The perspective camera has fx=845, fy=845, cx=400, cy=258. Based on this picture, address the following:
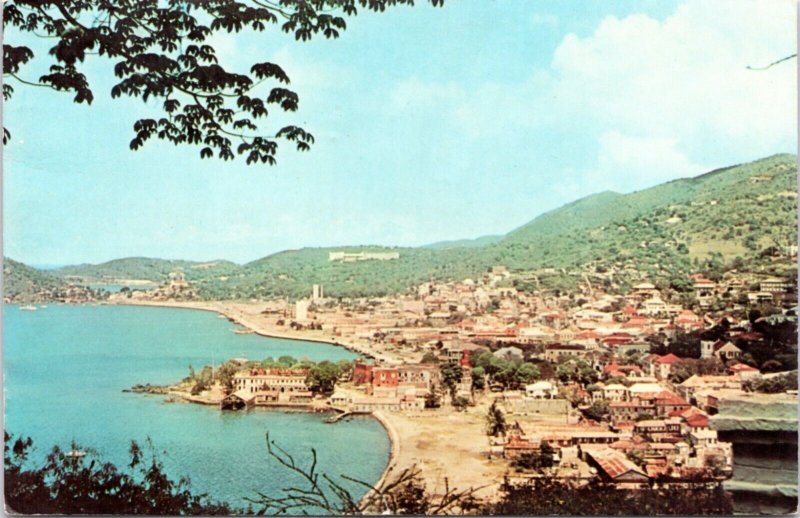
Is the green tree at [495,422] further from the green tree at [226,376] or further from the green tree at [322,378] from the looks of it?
the green tree at [226,376]

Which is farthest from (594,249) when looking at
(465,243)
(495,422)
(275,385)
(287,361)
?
(275,385)

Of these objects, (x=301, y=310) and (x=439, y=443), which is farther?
(x=301, y=310)

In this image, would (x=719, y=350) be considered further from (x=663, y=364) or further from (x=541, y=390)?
(x=541, y=390)

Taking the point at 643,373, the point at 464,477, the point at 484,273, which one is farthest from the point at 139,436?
the point at 643,373

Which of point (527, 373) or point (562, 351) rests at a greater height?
point (562, 351)

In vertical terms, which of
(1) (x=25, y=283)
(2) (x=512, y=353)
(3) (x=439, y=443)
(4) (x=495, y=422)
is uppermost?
(1) (x=25, y=283)

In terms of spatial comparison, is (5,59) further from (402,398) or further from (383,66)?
(402,398)
